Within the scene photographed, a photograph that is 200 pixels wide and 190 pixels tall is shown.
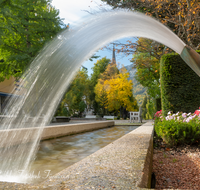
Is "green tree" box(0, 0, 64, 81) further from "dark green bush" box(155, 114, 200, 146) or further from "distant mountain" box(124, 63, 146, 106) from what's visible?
"dark green bush" box(155, 114, 200, 146)

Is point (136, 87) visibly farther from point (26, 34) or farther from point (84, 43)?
point (84, 43)

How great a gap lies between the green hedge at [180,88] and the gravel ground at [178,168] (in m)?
2.95

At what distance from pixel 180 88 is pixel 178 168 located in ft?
15.4

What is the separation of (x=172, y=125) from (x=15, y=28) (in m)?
14.6

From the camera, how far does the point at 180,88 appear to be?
7430 mm

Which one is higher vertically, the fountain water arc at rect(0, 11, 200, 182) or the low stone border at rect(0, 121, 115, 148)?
the fountain water arc at rect(0, 11, 200, 182)

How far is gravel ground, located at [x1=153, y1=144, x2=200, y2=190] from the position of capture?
274cm

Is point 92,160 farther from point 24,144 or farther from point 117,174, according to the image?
point 24,144

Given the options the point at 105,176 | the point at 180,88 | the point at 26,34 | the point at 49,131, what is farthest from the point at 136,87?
the point at 105,176

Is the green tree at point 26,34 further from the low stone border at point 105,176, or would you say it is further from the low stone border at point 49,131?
the low stone border at point 105,176

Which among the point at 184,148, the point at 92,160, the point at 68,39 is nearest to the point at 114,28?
the point at 68,39

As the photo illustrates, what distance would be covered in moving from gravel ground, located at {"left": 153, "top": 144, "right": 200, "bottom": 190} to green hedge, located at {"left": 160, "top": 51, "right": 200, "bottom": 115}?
2951 millimetres

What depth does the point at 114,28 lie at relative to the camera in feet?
12.0

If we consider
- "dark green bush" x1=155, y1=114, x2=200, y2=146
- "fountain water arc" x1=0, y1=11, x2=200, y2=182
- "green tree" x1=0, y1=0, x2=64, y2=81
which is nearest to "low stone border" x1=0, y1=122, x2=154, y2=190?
"fountain water arc" x1=0, y1=11, x2=200, y2=182
